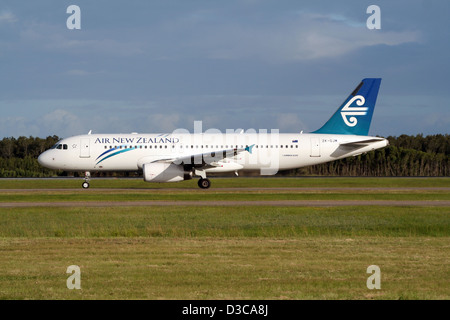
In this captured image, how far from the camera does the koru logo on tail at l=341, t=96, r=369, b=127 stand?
1793 inches

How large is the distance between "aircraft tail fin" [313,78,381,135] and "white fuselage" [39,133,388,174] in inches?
52.6

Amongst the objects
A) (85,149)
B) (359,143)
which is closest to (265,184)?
(359,143)

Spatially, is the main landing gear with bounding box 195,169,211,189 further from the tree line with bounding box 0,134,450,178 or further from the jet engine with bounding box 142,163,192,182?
the tree line with bounding box 0,134,450,178

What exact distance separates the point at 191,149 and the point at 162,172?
17.0ft

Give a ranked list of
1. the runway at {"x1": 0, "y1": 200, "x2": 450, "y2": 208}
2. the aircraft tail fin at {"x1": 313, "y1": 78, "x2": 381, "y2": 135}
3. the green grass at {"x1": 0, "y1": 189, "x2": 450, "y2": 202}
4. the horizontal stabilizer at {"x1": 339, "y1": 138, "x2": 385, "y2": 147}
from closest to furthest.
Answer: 1. the runway at {"x1": 0, "y1": 200, "x2": 450, "y2": 208}
2. the green grass at {"x1": 0, "y1": 189, "x2": 450, "y2": 202}
3. the horizontal stabilizer at {"x1": 339, "y1": 138, "x2": 385, "y2": 147}
4. the aircraft tail fin at {"x1": 313, "y1": 78, "x2": 381, "y2": 135}

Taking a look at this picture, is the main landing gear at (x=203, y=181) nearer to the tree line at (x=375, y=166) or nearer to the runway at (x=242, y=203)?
the runway at (x=242, y=203)

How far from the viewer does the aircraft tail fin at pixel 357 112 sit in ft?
149

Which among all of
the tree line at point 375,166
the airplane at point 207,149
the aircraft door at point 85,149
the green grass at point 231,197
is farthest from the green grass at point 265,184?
the tree line at point 375,166

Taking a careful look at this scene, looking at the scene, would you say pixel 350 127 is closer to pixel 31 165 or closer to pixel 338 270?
pixel 338 270

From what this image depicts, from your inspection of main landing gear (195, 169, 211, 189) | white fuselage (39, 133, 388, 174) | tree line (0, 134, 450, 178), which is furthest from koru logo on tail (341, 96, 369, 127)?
tree line (0, 134, 450, 178)

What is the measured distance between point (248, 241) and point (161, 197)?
17266mm

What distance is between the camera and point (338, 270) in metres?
11.8

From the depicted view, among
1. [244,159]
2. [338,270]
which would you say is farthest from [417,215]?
[244,159]
